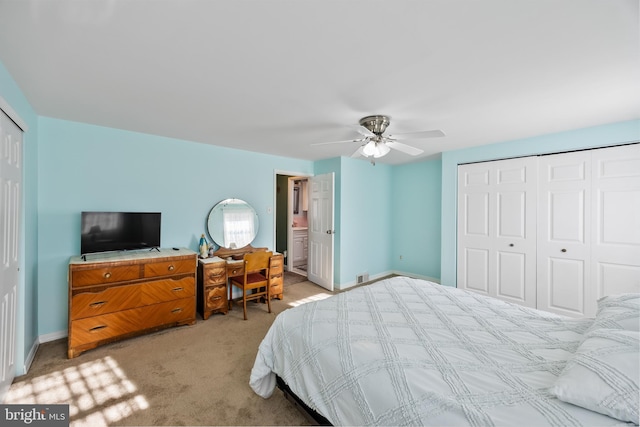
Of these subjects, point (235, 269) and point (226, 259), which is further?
point (226, 259)

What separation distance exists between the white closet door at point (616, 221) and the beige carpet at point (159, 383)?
3.56 meters

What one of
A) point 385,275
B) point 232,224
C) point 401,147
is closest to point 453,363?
point 401,147

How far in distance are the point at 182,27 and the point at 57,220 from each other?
2685mm

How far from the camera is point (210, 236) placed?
381 centimetres

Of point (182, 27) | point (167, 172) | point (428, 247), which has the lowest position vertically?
point (428, 247)

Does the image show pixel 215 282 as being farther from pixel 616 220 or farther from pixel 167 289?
pixel 616 220

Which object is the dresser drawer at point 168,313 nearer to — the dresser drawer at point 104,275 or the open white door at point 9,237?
the dresser drawer at point 104,275

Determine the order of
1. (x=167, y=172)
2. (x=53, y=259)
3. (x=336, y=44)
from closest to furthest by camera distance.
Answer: (x=336, y=44)
(x=53, y=259)
(x=167, y=172)

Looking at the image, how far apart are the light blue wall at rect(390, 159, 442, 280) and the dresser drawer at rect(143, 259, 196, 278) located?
3925mm

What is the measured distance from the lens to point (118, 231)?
9.72ft

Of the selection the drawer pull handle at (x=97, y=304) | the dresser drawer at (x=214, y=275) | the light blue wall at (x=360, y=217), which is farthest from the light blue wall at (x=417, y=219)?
the drawer pull handle at (x=97, y=304)

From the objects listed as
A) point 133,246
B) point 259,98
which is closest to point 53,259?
point 133,246

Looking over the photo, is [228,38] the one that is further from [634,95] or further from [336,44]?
[634,95]

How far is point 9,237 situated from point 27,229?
1.65 feet
